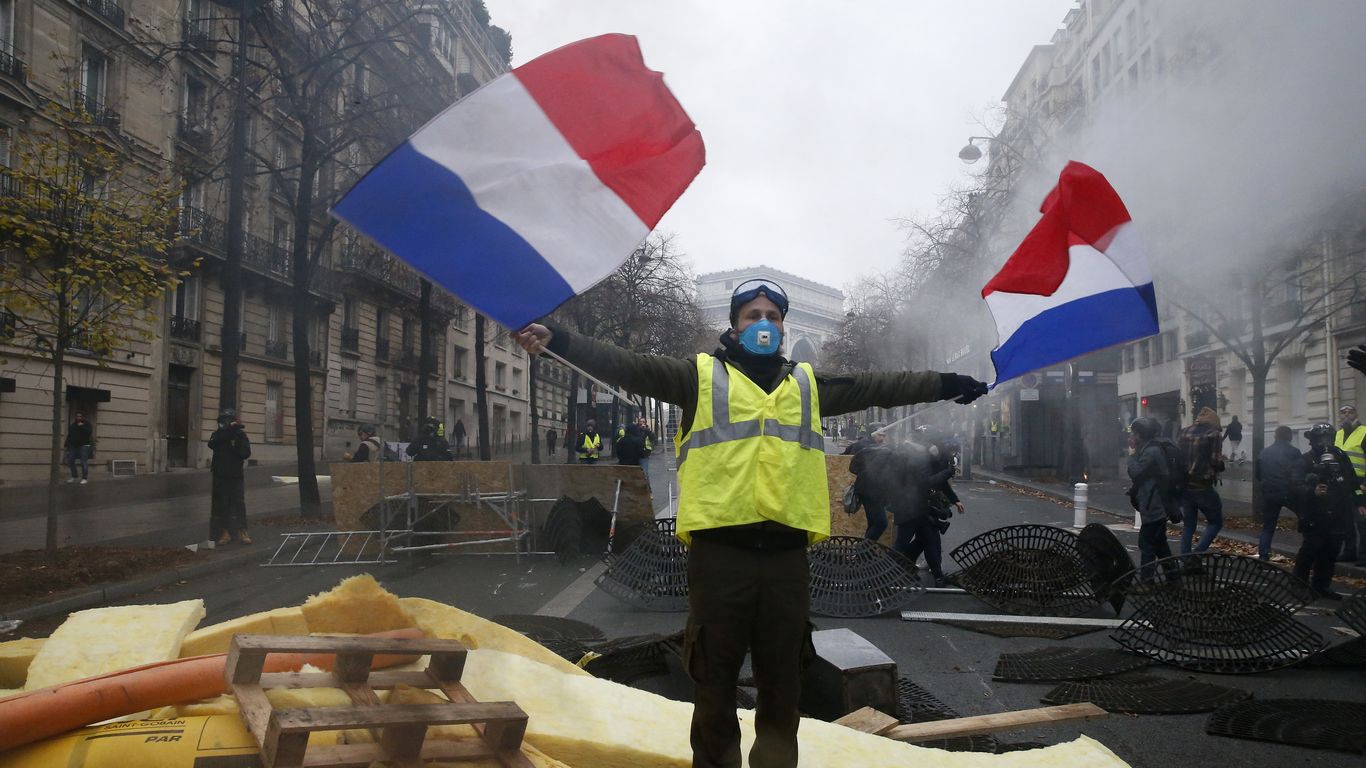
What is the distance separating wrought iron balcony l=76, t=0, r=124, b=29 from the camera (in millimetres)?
18516

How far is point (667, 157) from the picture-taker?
351 centimetres

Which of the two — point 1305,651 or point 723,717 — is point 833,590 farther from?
point 723,717

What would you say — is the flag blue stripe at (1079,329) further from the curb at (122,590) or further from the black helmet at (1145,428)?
the curb at (122,590)

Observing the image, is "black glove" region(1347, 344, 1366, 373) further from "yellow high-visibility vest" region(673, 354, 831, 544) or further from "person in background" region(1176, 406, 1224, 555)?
"yellow high-visibility vest" region(673, 354, 831, 544)

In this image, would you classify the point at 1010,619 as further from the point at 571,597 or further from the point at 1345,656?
the point at 571,597

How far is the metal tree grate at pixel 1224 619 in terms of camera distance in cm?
497

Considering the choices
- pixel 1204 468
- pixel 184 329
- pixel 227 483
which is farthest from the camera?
pixel 184 329

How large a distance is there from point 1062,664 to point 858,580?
75.2 inches

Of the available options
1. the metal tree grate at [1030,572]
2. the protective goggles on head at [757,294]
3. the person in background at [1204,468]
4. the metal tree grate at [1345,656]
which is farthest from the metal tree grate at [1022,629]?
the protective goggles on head at [757,294]

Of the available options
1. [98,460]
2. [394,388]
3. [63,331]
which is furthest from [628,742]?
[394,388]

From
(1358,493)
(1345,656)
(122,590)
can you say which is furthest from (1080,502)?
(122,590)

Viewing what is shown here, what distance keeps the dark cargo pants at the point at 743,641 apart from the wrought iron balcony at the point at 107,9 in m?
22.0

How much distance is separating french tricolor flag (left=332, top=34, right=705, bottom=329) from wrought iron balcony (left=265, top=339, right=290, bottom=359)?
90.0 feet

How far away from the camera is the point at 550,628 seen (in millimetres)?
5914
